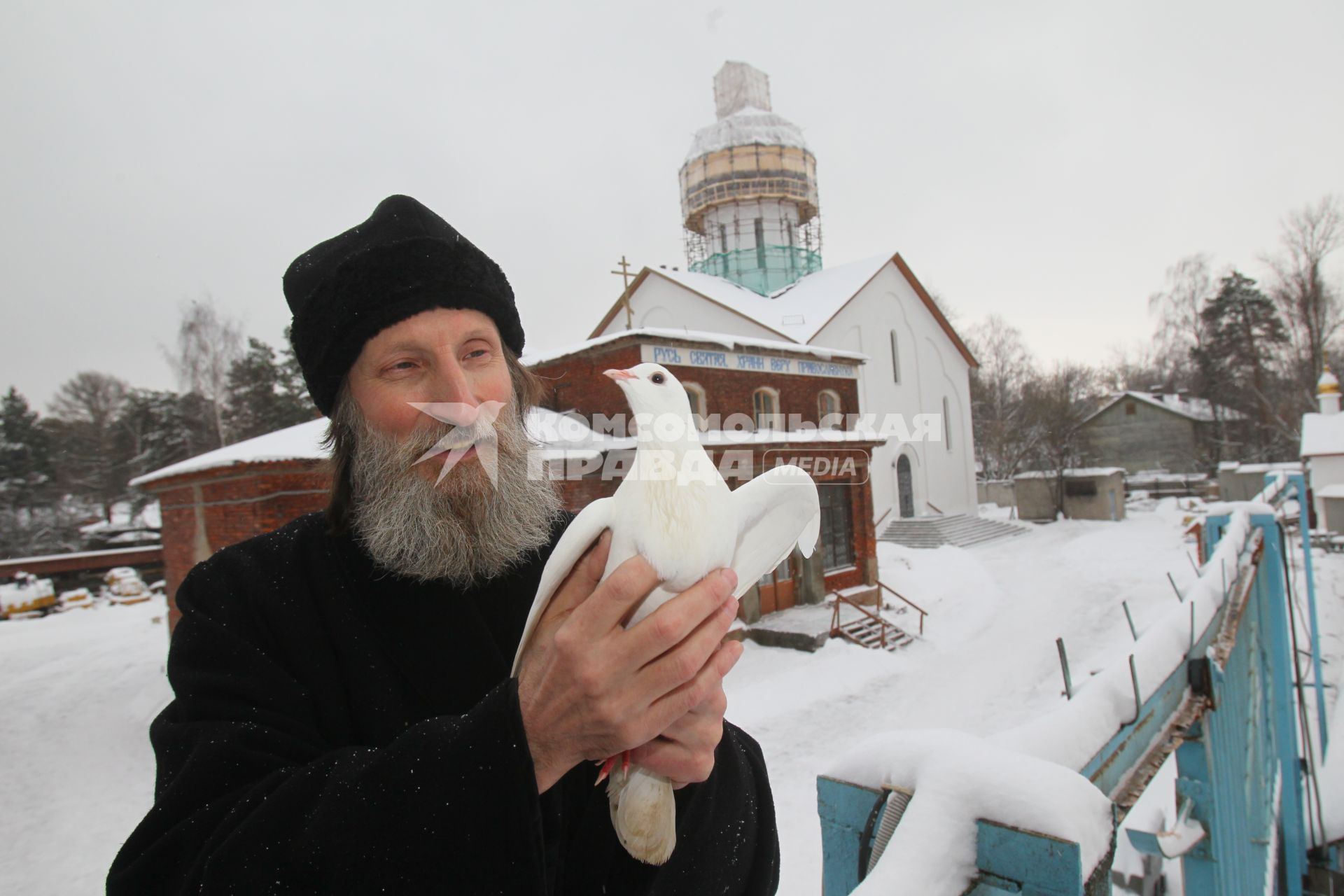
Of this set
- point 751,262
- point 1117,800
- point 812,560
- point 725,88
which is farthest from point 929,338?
point 1117,800

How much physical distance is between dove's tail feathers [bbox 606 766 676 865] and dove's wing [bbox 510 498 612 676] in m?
0.32

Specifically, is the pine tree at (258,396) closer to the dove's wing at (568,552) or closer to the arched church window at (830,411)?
the arched church window at (830,411)

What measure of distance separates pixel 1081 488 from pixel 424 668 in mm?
33172

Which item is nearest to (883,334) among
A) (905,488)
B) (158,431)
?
Result: (905,488)

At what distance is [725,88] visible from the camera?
96.1 ft

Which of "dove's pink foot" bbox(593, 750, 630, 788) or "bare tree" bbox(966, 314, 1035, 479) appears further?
"bare tree" bbox(966, 314, 1035, 479)

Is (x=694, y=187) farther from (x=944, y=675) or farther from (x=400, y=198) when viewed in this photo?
(x=400, y=198)

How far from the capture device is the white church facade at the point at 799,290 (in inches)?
970

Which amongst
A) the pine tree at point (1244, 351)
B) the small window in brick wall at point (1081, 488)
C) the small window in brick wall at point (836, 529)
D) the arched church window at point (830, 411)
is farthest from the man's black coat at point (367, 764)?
the pine tree at point (1244, 351)

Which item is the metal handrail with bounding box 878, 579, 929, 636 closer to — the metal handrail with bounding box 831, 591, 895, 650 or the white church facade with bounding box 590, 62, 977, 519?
the metal handrail with bounding box 831, 591, 895, 650

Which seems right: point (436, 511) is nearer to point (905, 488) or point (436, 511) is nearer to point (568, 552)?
point (568, 552)

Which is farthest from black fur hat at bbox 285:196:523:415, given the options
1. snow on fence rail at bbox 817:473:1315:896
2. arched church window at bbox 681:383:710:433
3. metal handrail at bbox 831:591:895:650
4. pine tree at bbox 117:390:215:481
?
pine tree at bbox 117:390:215:481

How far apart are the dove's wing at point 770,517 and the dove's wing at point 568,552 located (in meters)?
0.31

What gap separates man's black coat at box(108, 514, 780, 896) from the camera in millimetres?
1040
